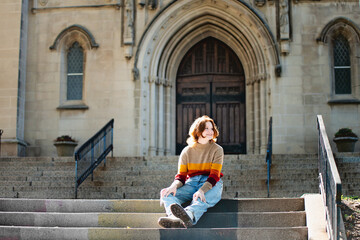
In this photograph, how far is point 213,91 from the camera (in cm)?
1677

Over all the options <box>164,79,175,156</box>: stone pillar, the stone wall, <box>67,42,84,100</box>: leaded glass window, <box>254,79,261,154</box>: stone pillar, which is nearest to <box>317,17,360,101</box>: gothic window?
the stone wall

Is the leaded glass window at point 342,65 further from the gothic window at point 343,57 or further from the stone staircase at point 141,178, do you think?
the stone staircase at point 141,178

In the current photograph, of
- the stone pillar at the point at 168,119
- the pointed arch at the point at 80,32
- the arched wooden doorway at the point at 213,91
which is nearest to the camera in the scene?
the pointed arch at the point at 80,32

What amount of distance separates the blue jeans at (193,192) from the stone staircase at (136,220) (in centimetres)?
22

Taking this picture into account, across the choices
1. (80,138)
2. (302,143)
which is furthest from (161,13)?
(302,143)

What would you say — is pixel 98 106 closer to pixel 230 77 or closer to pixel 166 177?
pixel 230 77

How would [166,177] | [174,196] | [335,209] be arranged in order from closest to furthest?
[335,209], [174,196], [166,177]

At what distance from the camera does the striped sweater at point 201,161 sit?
6.72 meters

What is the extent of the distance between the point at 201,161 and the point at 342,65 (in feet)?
33.8

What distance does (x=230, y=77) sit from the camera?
55.3 ft

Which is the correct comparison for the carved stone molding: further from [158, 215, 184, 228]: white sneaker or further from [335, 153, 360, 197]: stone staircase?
[158, 215, 184, 228]: white sneaker

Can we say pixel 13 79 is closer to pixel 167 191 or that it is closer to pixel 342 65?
pixel 342 65

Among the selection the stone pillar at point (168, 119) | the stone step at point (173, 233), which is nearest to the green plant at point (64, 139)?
the stone pillar at point (168, 119)

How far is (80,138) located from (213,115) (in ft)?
13.5
